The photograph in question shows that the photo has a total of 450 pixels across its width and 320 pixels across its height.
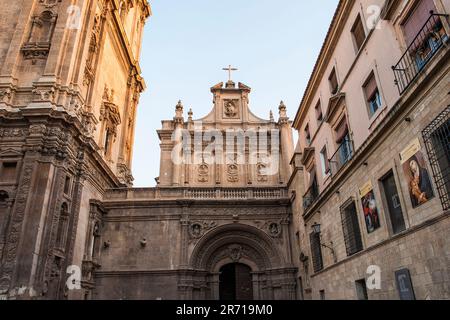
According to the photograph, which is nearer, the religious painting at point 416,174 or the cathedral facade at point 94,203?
the religious painting at point 416,174

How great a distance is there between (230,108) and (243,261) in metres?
13.8

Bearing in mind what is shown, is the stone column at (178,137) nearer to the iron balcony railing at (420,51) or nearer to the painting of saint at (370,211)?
the painting of saint at (370,211)

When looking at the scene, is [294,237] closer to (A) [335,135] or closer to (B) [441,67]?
(A) [335,135]

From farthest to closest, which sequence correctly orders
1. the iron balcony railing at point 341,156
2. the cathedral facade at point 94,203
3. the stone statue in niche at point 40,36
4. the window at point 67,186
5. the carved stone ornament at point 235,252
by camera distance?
the carved stone ornament at point 235,252 < the stone statue in niche at point 40,36 < the window at point 67,186 < the cathedral facade at point 94,203 < the iron balcony railing at point 341,156

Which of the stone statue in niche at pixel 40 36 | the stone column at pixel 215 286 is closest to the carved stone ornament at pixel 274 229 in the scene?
the stone column at pixel 215 286

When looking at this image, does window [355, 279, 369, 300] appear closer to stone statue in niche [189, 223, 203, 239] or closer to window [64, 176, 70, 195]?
stone statue in niche [189, 223, 203, 239]

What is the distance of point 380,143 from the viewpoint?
9000 millimetres

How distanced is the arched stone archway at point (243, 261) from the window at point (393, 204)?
11.1m

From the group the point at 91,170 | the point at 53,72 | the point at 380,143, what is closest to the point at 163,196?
the point at 91,170

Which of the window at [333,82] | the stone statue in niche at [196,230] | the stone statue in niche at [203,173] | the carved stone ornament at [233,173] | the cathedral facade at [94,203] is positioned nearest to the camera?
the window at [333,82]

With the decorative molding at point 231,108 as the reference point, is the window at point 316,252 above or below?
below

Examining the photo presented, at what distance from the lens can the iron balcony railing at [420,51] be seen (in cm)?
685

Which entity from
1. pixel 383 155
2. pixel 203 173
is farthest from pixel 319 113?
pixel 203 173

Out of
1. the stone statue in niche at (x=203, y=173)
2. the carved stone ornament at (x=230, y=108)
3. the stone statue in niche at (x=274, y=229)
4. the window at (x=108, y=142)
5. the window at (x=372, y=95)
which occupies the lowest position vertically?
the stone statue in niche at (x=274, y=229)
